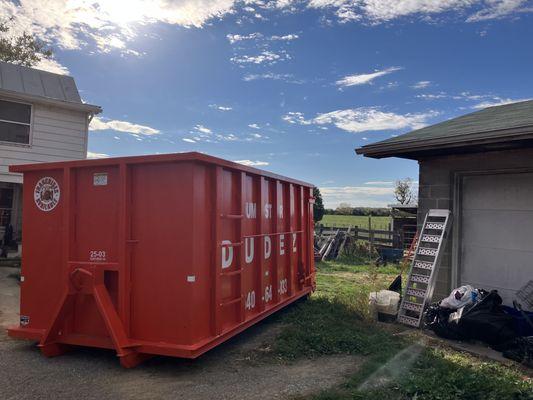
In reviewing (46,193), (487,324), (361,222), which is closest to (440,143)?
(487,324)

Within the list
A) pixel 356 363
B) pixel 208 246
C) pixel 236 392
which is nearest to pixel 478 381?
pixel 356 363

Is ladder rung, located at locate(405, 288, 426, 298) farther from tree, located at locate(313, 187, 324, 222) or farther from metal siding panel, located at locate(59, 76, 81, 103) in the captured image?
tree, located at locate(313, 187, 324, 222)

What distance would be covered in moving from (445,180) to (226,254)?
161 inches

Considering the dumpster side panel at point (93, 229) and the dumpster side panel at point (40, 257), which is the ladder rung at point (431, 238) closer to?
the dumpster side panel at point (93, 229)

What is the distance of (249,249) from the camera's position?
6.23m

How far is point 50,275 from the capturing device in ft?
18.6

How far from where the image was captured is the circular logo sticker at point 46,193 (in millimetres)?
5691

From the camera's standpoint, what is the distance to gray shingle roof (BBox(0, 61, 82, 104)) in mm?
13148

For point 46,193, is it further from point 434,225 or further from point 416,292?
point 434,225

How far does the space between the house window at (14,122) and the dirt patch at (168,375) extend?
8611 mm

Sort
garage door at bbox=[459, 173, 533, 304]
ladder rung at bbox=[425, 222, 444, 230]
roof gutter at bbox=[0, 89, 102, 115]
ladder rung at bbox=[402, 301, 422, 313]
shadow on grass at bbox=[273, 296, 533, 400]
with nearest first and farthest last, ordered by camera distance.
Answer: shadow on grass at bbox=[273, 296, 533, 400] < garage door at bbox=[459, 173, 533, 304] < ladder rung at bbox=[402, 301, 422, 313] < ladder rung at bbox=[425, 222, 444, 230] < roof gutter at bbox=[0, 89, 102, 115]

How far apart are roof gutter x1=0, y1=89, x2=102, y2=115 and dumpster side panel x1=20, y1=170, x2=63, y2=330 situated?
7.92 meters

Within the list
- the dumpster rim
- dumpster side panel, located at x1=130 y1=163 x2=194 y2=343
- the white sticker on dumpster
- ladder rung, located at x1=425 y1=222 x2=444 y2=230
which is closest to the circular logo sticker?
the dumpster rim

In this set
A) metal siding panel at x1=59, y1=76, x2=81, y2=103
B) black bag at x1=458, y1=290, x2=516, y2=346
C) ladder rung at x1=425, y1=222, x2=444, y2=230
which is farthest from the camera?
metal siding panel at x1=59, y1=76, x2=81, y2=103
